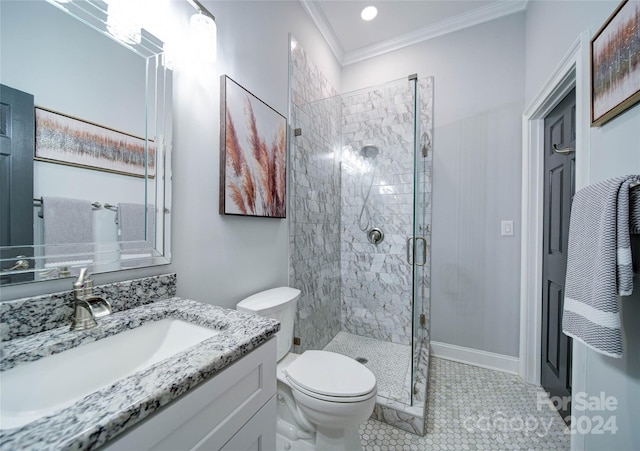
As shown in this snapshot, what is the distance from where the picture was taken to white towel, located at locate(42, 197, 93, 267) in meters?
0.73

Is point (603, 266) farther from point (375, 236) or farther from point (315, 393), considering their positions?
point (375, 236)

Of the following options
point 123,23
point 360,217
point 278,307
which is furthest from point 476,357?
point 123,23

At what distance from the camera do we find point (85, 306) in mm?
718

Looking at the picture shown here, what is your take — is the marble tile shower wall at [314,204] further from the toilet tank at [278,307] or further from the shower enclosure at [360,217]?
the toilet tank at [278,307]

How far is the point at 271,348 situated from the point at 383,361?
1.55 metres

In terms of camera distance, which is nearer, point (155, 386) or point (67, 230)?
point (155, 386)

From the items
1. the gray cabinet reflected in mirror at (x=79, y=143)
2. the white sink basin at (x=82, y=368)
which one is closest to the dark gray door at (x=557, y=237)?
the white sink basin at (x=82, y=368)

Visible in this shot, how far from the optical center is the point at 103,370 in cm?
70

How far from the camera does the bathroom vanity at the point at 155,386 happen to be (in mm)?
401

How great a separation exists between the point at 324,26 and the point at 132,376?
2.65 meters

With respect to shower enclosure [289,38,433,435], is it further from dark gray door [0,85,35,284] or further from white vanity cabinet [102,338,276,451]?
dark gray door [0,85,35,284]

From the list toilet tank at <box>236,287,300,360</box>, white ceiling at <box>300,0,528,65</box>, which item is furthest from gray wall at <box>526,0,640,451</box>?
toilet tank at <box>236,287,300,360</box>

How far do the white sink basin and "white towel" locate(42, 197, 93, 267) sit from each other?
0.92 feet

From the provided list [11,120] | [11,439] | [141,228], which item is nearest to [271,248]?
[141,228]
